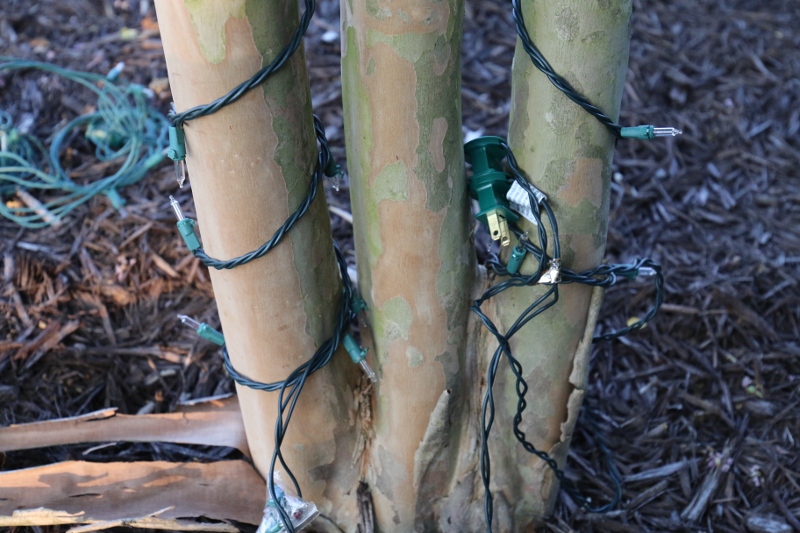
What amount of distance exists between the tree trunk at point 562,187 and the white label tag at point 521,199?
25 mm

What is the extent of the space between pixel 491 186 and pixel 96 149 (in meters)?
2.05

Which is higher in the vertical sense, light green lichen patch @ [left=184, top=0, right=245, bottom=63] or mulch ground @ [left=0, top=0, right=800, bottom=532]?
light green lichen patch @ [left=184, top=0, right=245, bottom=63]

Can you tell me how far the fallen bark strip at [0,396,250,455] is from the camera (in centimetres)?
167

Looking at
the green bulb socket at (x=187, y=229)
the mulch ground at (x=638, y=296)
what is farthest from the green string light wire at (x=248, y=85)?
the mulch ground at (x=638, y=296)

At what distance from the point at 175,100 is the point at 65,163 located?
186 centimetres

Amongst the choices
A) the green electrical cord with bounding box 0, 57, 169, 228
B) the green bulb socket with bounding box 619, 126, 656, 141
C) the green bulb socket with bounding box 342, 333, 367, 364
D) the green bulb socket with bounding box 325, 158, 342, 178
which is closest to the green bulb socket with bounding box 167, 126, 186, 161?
the green bulb socket with bounding box 325, 158, 342, 178

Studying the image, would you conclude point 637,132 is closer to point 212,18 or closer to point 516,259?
point 516,259

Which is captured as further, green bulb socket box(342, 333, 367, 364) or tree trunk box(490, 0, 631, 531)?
green bulb socket box(342, 333, 367, 364)

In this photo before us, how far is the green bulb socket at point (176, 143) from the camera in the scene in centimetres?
111

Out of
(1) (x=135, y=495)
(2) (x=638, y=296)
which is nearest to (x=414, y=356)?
(1) (x=135, y=495)

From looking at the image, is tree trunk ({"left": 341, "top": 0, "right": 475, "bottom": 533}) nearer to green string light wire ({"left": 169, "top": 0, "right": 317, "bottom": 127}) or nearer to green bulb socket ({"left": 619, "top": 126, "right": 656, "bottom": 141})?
green string light wire ({"left": 169, "top": 0, "right": 317, "bottom": 127})

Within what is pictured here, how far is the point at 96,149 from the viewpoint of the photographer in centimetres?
278

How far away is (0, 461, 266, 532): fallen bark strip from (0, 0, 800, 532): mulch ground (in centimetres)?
20

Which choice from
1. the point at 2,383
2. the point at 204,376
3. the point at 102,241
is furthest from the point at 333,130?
the point at 2,383
